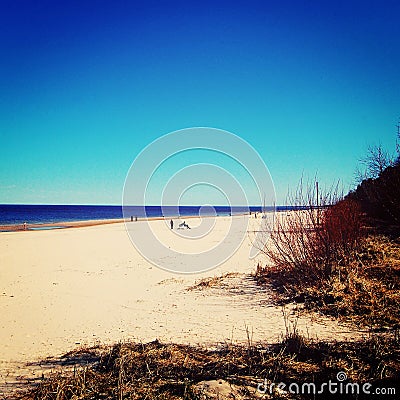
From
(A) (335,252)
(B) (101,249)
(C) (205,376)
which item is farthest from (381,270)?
(B) (101,249)

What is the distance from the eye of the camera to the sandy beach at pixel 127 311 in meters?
5.87

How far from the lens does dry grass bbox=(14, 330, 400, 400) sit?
366cm

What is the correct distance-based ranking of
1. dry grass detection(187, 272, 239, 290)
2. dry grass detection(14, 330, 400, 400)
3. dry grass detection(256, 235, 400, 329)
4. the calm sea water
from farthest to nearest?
the calm sea water → dry grass detection(187, 272, 239, 290) → dry grass detection(256, 235, 400, 329) → dry grass detection(14, 330, 400, 400)

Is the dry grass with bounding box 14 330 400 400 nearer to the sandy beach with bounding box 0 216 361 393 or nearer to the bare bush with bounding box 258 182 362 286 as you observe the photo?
the sandy beach with bounding box 0 216 361 393

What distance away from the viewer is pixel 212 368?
4.24 metres

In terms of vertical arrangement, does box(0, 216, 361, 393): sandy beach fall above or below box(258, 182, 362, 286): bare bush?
below

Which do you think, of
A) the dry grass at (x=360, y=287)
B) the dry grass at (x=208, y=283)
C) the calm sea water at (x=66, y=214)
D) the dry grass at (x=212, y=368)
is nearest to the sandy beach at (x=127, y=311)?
the dry grass at (x=208, y=283)

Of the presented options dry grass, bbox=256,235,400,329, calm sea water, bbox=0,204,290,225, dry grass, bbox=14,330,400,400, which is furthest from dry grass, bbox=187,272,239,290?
calm sea water, bbox=0,204,290,225

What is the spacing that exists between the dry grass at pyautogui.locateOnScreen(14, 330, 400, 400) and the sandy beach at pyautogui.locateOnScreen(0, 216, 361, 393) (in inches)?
33.0

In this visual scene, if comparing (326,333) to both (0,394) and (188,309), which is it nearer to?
(188,309)

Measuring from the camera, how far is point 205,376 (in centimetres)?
394

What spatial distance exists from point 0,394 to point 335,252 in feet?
24.7

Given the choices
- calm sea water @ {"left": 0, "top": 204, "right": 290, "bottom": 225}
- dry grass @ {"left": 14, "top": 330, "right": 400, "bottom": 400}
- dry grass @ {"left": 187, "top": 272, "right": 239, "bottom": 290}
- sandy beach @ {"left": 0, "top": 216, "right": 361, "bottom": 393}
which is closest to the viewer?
dry grass @ {"left": 14, "top": 330, "right": 400, "bottom": 400}

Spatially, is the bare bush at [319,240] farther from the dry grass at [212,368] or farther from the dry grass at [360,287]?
the dry grass at [212,368]
